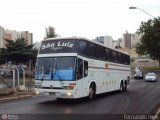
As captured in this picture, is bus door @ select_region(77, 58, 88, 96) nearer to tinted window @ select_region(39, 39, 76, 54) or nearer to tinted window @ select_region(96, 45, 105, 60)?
tinted window @ select_region(39, 39, 76, 54)

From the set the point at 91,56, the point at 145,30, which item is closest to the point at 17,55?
the point at 145,30

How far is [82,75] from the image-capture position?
18.4m

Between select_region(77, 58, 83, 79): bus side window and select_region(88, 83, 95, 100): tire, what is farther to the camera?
select_region(88, 83, 95, 100): tire

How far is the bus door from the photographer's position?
17.9 meters

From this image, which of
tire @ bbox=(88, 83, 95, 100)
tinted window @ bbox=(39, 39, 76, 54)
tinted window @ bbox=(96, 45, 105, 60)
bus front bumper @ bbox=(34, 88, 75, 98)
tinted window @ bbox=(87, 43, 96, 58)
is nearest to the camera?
bus front bumper @ bbox=(34, 88, 75, 98)

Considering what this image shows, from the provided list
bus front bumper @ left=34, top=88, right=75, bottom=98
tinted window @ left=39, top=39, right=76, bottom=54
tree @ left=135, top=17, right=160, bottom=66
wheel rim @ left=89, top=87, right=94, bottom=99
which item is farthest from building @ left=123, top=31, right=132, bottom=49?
bus front bumper @ left=34, top=88, right=75, bottom=98

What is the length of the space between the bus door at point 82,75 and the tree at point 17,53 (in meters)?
45.1

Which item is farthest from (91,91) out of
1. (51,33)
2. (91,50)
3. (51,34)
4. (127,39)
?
(127,39)

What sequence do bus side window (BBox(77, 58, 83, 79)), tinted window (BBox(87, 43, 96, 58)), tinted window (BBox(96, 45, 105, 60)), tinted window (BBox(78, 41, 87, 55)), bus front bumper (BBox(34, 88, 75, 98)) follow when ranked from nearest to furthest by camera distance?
bus front bumper (BBox(34, 88, 75, 98)) < bus side window (BBox(77, 58, 83, 79)) < tinted window (BBox(78, 41, 87, 55)) < tinted window (BBox(87, 43, 96, 58)) < tinted window (BBox(96, 45, 105, 60))

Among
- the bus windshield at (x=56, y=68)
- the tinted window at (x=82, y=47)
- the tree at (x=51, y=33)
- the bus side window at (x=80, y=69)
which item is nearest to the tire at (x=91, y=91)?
the bus side window at (x=80, y=69)

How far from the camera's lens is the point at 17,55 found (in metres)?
63.3

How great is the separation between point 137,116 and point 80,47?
6288 millimetres

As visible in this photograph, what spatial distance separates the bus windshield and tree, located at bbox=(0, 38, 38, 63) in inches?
1788

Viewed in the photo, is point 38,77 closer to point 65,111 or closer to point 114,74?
point 65,111
